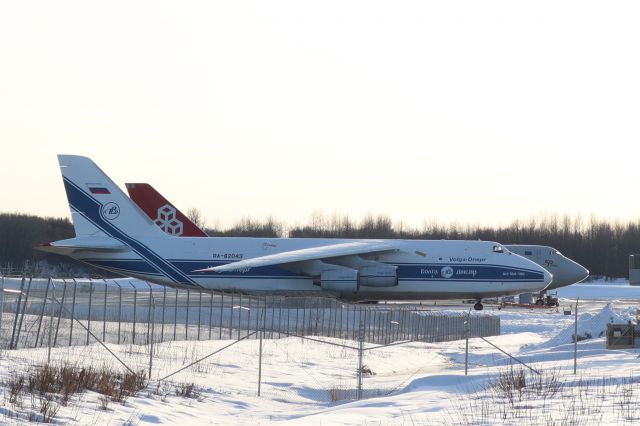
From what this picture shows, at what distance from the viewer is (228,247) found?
162ft

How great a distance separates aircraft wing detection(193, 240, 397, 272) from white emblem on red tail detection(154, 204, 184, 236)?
8419mm

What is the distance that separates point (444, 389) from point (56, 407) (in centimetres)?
854

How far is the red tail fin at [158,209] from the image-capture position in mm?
56094

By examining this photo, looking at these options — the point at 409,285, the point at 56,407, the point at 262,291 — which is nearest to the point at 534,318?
the point at 409,285

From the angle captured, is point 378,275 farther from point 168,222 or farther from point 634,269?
point 634,269

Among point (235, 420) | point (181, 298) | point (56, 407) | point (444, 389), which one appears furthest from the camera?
point (181, 298)

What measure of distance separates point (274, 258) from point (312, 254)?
67.6 inches

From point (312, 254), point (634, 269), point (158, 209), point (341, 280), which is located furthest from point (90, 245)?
point (634, 269)

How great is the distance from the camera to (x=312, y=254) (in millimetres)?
47781

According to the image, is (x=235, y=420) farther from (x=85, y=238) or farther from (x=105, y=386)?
(x=85, y=238)

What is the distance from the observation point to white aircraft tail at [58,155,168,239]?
4966 cm

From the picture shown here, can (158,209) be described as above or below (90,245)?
above

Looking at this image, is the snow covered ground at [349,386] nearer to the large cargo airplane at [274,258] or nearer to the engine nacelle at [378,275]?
the engine nacelle at [378,275]

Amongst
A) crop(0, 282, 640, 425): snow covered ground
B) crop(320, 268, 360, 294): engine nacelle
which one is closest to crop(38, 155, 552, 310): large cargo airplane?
crop(320, 268, 360, 294): engine nacelle
